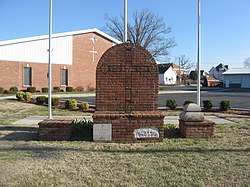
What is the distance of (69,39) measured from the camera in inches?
1275

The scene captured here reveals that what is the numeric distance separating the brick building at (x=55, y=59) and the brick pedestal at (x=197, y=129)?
23990mm

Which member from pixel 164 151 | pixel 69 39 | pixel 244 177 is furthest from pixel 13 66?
pixel 244 177

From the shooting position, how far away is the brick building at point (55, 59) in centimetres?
2836

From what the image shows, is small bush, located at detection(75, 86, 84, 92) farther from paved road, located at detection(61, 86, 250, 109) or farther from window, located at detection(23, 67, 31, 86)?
paved road, located at detection(61, 86, 250, 109)

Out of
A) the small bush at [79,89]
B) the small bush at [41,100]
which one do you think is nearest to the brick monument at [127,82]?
the small bush at [41,100]

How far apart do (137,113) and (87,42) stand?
2817cm

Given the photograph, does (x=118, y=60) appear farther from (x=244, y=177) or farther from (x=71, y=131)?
(x=244, y=177)

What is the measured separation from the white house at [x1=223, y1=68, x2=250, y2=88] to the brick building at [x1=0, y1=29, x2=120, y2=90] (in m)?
35.2

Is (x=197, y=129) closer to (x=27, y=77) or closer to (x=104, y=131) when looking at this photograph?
(x=104, y=131)

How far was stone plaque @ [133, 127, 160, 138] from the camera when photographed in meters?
7.11

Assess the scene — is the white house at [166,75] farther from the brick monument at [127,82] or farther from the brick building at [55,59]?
the brick monument at [127,82]

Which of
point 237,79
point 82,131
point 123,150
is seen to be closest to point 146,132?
point 123,150

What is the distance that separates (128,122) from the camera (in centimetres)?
709

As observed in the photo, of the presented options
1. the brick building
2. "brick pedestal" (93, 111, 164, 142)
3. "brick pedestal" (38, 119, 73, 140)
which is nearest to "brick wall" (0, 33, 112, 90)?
the brick building
